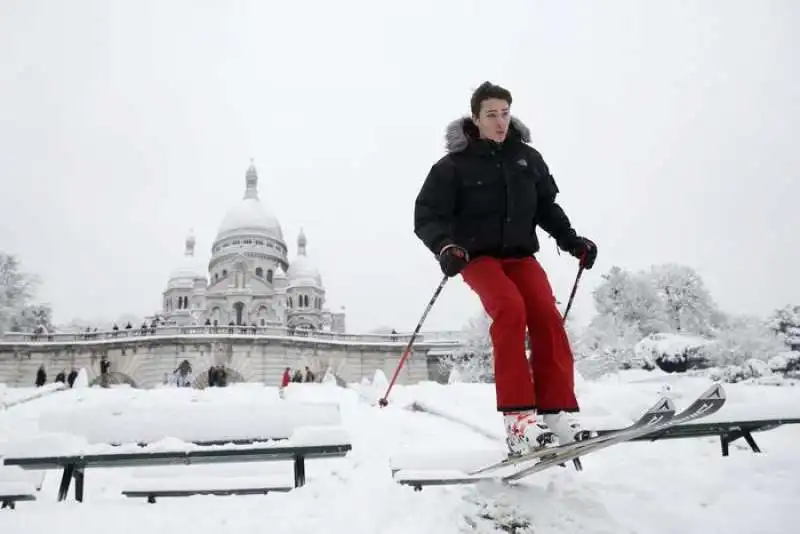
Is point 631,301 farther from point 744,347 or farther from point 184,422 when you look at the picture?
point 184,422

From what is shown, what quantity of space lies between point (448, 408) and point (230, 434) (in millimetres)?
7635

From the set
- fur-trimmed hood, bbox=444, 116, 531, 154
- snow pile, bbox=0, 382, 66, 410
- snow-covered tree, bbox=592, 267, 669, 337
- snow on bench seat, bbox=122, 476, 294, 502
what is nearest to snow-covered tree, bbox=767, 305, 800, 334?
snow-covered tree, bbox=592, 267, 669, 337

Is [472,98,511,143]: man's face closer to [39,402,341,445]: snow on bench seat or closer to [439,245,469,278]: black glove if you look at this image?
[439,245,469,278]: black glove

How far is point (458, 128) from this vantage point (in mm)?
3889

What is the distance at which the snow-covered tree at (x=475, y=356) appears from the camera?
4059 cm

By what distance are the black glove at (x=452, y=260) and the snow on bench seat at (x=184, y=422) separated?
175 cm

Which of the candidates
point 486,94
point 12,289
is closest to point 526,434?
point 486,94

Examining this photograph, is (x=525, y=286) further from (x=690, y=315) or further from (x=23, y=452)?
(x=690, y=315)

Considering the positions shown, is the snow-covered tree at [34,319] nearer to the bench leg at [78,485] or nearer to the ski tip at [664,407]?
the bench leg at [78,485]

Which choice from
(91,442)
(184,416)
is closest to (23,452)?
(91,442)

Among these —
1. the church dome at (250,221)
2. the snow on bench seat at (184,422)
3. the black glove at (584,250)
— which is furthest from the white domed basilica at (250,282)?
the black glove at (584,250)

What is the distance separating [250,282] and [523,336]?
54.0 m

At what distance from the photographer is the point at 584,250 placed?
4035 millimetres

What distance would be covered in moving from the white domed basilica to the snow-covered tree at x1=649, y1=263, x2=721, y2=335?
105 ft
